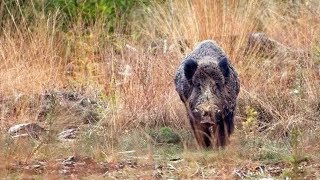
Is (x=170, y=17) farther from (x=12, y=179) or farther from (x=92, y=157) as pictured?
(x=12, y=179)

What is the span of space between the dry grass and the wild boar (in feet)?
0.69

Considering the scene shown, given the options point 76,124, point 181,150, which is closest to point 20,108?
point 76,124

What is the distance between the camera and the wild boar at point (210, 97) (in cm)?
808

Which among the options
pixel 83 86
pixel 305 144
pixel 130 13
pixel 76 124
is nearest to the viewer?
pixel 305 144

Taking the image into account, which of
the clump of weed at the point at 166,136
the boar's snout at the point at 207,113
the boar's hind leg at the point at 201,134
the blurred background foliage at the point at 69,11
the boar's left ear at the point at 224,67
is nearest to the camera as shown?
the boar's snout at the point at 207,113

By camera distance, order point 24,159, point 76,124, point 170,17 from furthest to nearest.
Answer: point 170,17 → point 76,124 → point 24,159

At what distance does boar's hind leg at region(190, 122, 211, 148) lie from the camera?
825 cm

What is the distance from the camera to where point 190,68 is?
861cm

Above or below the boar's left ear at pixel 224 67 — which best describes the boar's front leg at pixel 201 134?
below

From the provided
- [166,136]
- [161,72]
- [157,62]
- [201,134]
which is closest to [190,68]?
[201,134]

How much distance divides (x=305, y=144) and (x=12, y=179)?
2940 mm

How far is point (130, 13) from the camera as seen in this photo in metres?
13.9

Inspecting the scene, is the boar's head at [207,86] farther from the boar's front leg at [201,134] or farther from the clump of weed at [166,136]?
the clump of weed at [166,136]

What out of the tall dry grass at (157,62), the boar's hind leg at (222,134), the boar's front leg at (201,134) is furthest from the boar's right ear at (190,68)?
the tall dry grass at (157,62)
